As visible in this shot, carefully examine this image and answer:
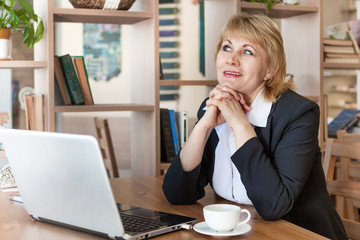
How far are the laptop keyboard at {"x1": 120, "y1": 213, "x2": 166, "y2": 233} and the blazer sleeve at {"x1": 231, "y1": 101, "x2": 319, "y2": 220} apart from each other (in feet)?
1.06

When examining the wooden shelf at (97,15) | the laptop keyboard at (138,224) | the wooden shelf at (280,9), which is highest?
the wooden shelf at (280,9)

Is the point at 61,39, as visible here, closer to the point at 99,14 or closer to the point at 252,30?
the point at 99,14

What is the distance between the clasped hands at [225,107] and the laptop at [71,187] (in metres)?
0.39

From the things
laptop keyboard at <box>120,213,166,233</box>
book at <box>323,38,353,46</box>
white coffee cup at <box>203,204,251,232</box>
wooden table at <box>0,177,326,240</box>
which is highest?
book at <box>323,38,353,46</box>

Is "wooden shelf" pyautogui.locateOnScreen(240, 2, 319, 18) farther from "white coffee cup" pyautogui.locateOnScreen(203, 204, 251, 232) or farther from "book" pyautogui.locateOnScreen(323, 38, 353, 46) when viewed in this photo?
"white coffee cup" pyautogui.locateOnScreen(203, 204, 251, 232)

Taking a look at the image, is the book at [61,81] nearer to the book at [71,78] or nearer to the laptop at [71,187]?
the book at [71,78]

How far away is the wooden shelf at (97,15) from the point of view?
2289mm

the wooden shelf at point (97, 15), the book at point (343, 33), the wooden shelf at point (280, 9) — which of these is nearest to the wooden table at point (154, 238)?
the wooden shelf at point (97, 15)

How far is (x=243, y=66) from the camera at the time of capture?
172cm

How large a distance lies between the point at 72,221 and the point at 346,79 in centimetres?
537

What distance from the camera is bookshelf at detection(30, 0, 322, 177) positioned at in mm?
2281

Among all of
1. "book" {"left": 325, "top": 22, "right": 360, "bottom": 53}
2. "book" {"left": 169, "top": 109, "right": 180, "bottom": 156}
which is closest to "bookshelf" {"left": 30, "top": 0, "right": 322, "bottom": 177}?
"book" {"left": 169, "top": 109, "right": 180, "bottom": 156}

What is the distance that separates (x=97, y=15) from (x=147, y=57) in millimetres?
318

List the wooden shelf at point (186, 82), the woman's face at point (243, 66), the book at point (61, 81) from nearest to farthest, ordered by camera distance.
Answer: the woman's face at point (243, 66)
the book at point (61, 81)
the wooden shelf at point (186, 82)
